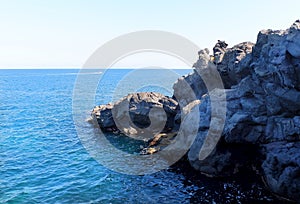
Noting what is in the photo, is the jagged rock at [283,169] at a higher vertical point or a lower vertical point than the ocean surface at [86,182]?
higher

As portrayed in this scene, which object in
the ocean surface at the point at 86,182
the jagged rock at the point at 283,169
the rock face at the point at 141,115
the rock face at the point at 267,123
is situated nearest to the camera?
the jagged rock at the point at 283,169

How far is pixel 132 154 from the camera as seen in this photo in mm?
41188

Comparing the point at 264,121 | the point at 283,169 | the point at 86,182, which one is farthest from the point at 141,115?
the point at 283,169

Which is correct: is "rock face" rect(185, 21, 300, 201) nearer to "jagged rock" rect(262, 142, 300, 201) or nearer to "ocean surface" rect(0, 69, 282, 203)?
"jagged rock" rect(262, 142, 300, 201)

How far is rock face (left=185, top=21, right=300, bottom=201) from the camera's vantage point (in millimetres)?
25938

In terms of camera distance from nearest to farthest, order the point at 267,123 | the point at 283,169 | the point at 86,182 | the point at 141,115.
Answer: the point at 283,169
the point at 267,123
the point at 86,182
the point at 141,115

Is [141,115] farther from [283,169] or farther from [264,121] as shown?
[283,169]

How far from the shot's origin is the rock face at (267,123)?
25.9 meters

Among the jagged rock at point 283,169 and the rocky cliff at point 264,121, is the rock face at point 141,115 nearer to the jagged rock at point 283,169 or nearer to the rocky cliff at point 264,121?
the rocky cliff at point 264,121

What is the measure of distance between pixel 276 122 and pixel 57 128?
45.2 meters

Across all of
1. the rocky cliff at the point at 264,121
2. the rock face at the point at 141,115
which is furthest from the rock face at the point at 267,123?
the rock face at the point at 141,115

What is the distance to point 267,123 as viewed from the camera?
30000 mm

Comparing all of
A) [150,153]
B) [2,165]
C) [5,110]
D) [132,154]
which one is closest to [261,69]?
[150,153]

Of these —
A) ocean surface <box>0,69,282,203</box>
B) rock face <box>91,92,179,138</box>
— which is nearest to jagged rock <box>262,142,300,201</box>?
ocean surface <box>0,69,282,203</box>
